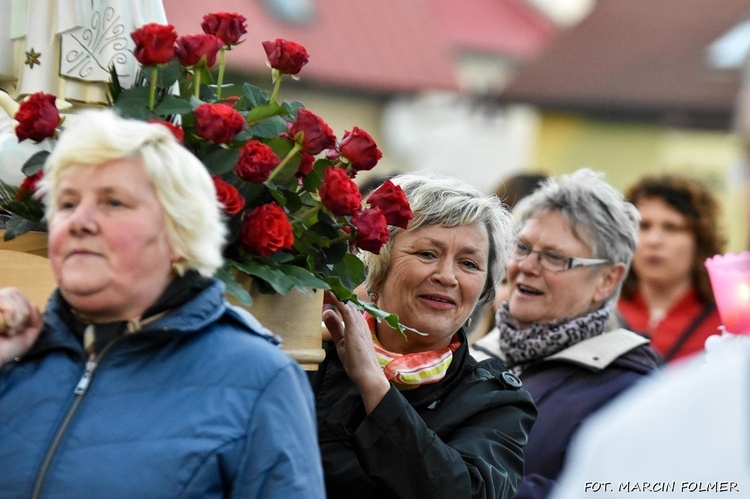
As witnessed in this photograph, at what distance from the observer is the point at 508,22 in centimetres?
2977

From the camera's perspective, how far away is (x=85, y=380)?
2.48 metres

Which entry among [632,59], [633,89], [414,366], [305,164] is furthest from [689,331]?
[632,59]

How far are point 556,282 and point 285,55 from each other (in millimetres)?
2033

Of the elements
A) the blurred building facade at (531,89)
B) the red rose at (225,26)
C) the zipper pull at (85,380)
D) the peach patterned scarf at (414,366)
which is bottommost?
the blurred building facade at (531,89)

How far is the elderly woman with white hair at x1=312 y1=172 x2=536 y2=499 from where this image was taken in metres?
3.20

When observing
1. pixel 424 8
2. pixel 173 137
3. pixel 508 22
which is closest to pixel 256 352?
pixel 173 137

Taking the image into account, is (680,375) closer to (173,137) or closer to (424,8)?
(173,137)

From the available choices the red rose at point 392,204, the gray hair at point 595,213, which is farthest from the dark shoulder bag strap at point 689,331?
the red rose at point 392,204

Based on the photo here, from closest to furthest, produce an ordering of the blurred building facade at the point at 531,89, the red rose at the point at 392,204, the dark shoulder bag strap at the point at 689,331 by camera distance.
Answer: the red rose at the point at 392,204 → the dark shoulder bag strap at the point at 689,331 → the blurred building facade at the point at 531,89

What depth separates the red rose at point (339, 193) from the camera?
2932 millimetres

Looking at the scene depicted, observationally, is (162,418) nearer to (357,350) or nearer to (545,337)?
(357,350)

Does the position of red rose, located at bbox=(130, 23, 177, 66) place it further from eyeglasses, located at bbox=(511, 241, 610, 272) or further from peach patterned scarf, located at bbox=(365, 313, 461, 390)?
eyeglasses, located at bbox=(511, 241, 610, 272)

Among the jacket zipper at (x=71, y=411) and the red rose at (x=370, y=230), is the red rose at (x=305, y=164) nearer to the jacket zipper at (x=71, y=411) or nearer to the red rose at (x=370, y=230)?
the red rose at (x=370, y=230)

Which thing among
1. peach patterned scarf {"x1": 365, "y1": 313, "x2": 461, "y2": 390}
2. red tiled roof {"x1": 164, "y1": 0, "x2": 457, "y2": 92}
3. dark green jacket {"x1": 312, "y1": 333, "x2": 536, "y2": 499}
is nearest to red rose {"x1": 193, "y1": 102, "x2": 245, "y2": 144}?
dark green jacket {"x1": 312, "y1": 333, "x2": 536, "y2": 499}
